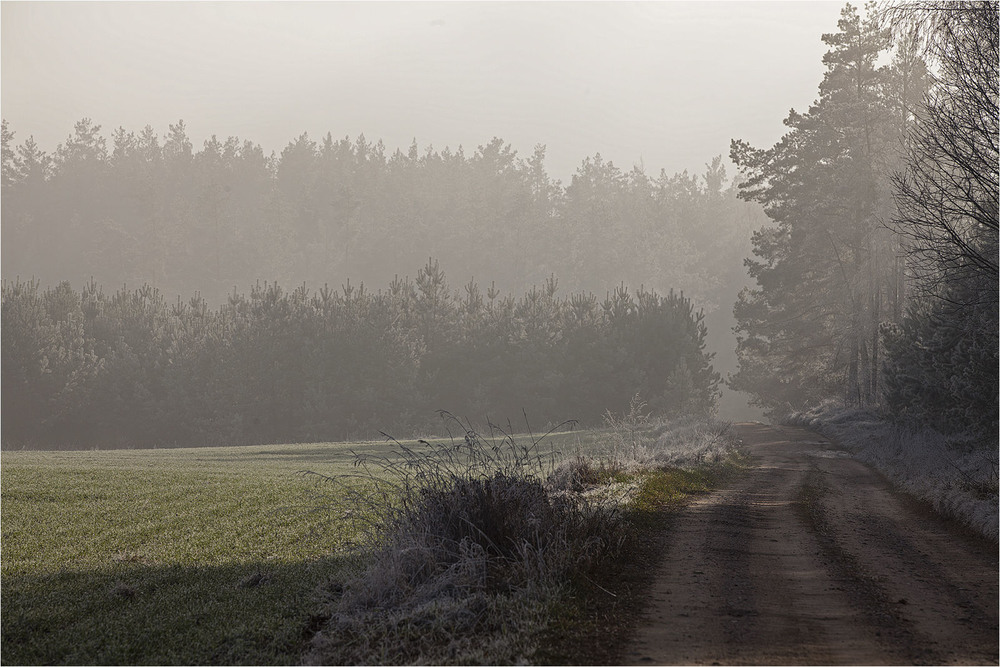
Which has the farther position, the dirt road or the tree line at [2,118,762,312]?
the tree line at [2,118,762,312]

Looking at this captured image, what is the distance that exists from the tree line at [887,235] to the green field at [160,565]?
37.6ft

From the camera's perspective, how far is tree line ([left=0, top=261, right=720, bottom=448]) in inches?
1977

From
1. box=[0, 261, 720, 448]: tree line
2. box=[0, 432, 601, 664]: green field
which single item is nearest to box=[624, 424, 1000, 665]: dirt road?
box=[0, 432, 601, 664]: green field

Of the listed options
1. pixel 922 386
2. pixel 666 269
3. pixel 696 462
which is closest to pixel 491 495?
pixel 696 462

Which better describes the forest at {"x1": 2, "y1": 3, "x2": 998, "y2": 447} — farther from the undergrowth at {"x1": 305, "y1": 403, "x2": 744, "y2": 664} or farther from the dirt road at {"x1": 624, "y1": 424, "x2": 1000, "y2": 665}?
the undergrowth at {"x1": 305, "y1": 403, "x2": 744, "y2": 664}

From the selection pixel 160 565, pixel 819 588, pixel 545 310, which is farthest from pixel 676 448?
pixel 545 310

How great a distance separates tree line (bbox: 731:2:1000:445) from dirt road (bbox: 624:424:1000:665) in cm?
488

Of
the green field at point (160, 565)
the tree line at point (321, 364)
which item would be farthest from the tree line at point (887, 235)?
the green field at point (160, 565)

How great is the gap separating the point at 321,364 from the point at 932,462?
40993mm

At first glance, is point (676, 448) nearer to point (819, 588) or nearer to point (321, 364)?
point (819, 588)

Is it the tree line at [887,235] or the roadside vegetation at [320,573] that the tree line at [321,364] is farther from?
the roadside vegetation at [320,573]

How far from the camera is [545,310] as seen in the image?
60500 millimetres

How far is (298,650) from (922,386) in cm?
2069

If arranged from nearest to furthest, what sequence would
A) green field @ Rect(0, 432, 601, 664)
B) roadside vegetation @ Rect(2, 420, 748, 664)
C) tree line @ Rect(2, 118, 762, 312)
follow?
roadside vegetation @ Rect(2, 420, 748, 664) → green field @ Rect(0, 432, 601, 664) → tree line @ Rect(2, 118, 762, 312)
